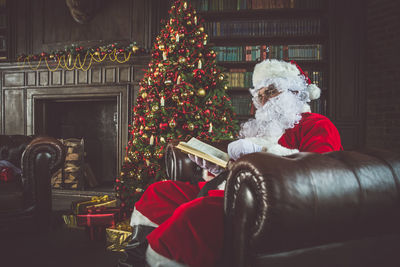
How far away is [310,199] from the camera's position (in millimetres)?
733

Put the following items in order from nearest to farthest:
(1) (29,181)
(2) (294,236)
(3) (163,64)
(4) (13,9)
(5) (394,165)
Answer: (2) (294,236) → (5) (394,165) → (1) (29,181) → (3) (163,64) → (4) (13,9)

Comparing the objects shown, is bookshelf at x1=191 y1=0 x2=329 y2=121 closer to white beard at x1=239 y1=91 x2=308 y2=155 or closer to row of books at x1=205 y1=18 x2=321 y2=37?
row of books at x1=205 y1=18 x2=321 y2=37

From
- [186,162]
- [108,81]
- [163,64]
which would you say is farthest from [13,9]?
[186,162]

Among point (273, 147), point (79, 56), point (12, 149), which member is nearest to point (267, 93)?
point (273, 147)

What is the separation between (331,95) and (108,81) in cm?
286

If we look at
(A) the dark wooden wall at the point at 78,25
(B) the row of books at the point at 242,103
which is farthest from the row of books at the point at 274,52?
(A) the dark wooden wall at the point at 78,25

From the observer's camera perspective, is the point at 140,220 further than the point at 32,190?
No

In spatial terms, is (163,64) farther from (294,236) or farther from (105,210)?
(294,236)

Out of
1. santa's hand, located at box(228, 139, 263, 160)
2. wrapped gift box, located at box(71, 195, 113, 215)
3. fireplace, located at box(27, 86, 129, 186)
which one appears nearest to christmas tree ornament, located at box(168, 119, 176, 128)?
wrapped gift box, located at box(71, 195, 113, 215)

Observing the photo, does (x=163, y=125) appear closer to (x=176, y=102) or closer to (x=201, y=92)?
(x=176, y=102)

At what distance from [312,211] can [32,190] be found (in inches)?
89.6

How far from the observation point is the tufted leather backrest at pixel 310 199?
2.34 feet

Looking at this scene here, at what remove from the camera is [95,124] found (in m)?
4.38

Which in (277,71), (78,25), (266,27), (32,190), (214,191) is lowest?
(32,190)
